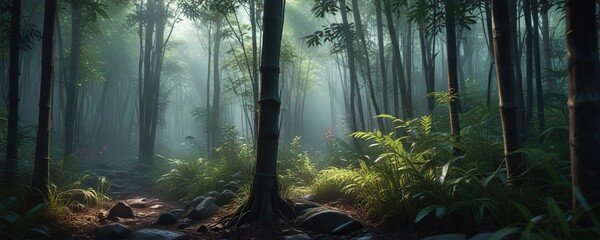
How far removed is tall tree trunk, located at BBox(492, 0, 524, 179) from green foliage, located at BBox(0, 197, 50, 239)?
3231mm

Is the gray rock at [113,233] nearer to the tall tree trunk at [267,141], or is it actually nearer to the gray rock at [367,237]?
the tall tree trunk at [267,141]

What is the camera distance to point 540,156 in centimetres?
195

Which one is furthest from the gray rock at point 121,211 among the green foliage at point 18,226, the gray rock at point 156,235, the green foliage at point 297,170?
the green foliage at point 297,170

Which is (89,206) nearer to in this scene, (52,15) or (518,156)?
(52,15)

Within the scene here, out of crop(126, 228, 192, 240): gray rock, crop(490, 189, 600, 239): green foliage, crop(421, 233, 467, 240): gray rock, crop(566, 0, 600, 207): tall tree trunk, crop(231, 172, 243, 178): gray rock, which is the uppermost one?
crop(566, 0, 600, 207): tall tree trunk

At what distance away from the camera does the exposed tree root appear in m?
2.80

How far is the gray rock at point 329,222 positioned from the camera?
250cm

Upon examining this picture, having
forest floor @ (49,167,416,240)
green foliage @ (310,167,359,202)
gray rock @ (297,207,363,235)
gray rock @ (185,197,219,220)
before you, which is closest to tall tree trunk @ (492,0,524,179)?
forest floor @ (49,167,416,240)

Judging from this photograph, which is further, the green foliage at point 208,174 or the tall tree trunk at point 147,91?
the tall tree trunk at point 147,91

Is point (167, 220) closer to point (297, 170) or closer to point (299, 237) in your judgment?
point (299, 237)

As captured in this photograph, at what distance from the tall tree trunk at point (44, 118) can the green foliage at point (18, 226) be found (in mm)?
375

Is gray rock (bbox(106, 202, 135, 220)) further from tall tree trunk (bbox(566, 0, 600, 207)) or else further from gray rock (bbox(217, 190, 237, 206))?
tall tree trunk (bbox(566, 0, 600, 207))

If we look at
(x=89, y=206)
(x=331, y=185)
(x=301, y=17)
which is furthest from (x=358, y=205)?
(x=301, y=17)

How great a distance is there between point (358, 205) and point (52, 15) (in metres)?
3.28
